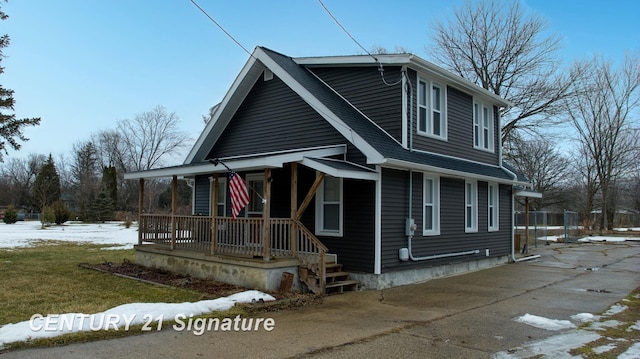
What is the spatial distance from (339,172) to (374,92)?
12.3ft

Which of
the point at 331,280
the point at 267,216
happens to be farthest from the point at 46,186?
the point at 331,280

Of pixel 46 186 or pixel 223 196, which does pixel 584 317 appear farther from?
pixel 46 186

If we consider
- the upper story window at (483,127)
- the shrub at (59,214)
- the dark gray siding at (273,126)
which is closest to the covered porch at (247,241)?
the dark gray siding at (273,126)

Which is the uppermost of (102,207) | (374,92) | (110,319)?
(374,92)

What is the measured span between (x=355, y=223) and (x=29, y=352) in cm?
701

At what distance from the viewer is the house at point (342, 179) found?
10.5 metres

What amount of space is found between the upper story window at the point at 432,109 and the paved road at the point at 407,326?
13.4 ft

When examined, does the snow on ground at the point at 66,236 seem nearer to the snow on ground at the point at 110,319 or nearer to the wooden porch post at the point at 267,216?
the wooden porch post at the point at 267,216

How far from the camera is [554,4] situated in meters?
14.1

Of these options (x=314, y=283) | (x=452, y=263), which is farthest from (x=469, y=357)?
(x=452, y=263)

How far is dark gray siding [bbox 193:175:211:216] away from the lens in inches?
620

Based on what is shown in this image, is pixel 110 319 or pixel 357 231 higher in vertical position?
pixel 357 231

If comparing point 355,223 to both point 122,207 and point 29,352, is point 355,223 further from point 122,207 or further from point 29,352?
point 122,207

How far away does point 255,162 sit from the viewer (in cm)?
977
